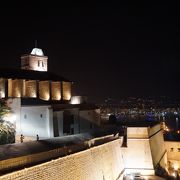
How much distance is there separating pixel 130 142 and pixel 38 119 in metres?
8.81

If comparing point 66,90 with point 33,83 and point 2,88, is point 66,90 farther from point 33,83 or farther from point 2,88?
point 2,88

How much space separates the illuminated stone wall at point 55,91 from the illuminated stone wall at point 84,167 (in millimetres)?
13174

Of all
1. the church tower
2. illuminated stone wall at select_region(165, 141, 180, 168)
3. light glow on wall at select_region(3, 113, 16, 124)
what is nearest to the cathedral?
the church tower

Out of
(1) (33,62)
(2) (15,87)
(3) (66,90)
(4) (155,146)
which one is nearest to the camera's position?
(4) (155,146)

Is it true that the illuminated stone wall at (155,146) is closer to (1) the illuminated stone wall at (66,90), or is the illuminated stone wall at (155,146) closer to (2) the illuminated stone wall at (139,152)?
(2) the illuminated stone wall at (139,152)

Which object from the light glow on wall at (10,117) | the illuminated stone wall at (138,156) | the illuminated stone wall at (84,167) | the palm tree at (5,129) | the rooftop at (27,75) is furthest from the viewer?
the rooftop at (27,75)

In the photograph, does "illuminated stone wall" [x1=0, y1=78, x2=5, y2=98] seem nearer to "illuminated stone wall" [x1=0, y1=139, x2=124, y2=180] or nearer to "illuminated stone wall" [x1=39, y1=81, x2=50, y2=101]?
"illuminated stone wall" [x1=39, y1=81, x2=50, y2=101]

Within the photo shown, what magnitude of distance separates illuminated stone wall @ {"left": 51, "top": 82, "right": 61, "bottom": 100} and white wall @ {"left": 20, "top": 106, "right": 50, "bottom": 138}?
9.44 m

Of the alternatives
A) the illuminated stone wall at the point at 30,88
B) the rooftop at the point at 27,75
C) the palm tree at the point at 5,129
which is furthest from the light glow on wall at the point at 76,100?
the palm tree at the point at 5,129

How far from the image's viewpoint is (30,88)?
115 ft

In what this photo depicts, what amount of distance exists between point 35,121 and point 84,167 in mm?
11334

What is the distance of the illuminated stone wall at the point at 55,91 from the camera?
123ft

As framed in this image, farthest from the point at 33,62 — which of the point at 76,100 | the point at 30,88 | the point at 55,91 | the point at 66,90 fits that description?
the point at 76,100

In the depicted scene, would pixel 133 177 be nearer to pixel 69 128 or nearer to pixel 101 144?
pixel 101 144
